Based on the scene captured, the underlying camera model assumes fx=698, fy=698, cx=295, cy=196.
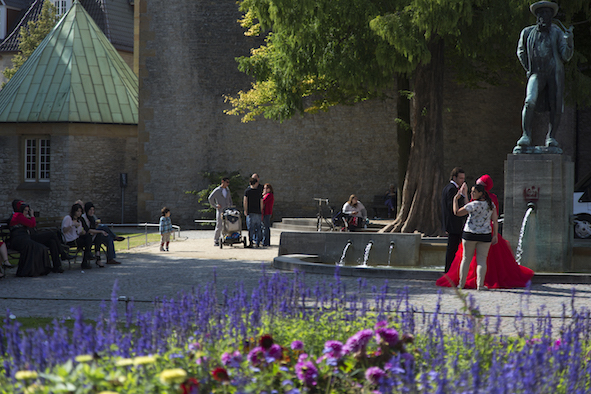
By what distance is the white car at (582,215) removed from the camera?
1590 centimetres

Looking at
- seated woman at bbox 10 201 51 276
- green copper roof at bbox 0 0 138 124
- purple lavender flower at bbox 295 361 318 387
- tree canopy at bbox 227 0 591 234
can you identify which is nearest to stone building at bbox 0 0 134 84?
green copper roof at bbox 0 0 138 124

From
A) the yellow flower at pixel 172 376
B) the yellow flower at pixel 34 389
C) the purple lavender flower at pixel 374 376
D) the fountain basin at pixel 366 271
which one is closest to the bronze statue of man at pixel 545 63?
the fountain basin at pixel 366 271

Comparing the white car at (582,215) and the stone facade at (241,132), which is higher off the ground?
the stone facade at (241,132)

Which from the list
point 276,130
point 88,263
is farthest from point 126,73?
point 88,263

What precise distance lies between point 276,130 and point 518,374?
22.9 m

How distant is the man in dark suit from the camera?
911cm

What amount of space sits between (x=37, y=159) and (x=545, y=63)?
20.3 meters

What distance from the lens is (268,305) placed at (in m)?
4.67

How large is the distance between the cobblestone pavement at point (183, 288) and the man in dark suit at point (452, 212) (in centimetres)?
64

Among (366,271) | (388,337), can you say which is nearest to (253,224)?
(366,271)

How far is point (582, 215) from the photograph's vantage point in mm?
16234

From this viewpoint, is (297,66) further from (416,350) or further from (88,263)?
(416,350)

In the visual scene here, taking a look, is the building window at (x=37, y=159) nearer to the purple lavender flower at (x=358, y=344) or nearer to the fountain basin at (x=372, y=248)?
the fountain basin at (x=372, y=248)

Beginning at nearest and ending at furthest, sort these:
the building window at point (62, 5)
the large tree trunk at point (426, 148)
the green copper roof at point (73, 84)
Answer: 1. the large tree trunk at point (426, 148)
2. the green copper roof at point (73, 84)
3. the building window at point (62, 5)
